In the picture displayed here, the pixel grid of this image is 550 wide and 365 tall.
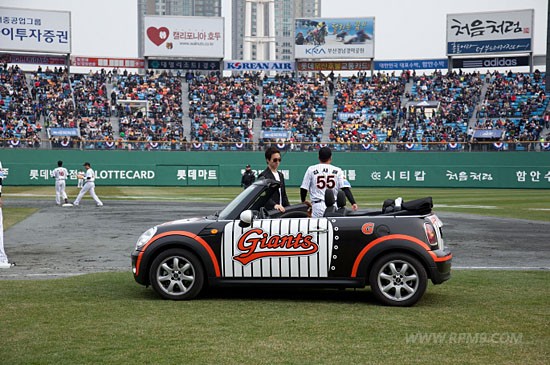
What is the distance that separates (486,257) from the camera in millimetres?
13672

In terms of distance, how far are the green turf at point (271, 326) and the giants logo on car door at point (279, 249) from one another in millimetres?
401

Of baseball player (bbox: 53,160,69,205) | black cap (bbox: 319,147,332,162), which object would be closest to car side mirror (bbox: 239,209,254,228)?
black cap (bbox: 319,147,332,162)

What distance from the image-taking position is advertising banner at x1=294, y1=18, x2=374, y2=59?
62156 millimetres

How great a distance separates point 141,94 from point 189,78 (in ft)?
16.7

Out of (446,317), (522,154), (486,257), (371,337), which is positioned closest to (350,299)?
(446,317)

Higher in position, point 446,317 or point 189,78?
point 189,78

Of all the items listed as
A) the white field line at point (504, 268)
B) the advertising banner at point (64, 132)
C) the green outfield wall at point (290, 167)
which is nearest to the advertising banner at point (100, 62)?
the advertising banner at point (64, 132)

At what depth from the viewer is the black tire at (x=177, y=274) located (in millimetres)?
8625

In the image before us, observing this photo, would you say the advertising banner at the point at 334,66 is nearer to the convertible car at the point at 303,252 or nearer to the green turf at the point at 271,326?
the green turf at the point at 271,326

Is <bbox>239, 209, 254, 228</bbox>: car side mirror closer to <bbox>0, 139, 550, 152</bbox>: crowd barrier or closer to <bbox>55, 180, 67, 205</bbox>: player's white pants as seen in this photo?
<bbox>55, 180, 67, 205</bbox>: player's white pants

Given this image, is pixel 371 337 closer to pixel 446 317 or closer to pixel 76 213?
pixel 446 317

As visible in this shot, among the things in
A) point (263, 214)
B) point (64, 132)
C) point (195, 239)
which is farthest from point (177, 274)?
point (64, 132)

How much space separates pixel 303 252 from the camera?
8.43 m

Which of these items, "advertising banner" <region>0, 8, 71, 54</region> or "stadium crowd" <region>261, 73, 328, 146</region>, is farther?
"advertising banner" <region>0, 8, 71, 54</region>
